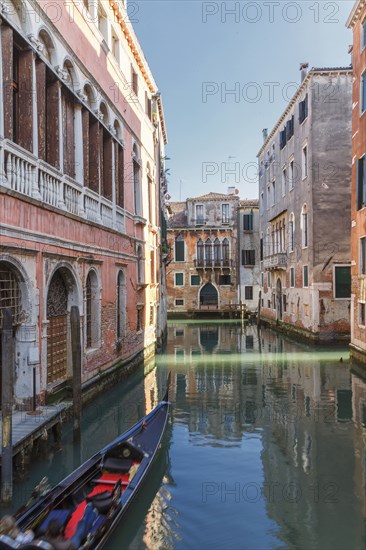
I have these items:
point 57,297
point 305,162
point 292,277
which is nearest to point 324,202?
point 305,162

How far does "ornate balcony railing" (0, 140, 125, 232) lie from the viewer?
19.3 feet

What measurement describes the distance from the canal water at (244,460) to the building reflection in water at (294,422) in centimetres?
2

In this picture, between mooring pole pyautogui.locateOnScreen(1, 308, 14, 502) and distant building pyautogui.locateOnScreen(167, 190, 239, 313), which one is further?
distant building pyautogui.locateOnScreen(167, 190, 239, 313)

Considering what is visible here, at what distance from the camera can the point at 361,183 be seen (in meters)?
12.6

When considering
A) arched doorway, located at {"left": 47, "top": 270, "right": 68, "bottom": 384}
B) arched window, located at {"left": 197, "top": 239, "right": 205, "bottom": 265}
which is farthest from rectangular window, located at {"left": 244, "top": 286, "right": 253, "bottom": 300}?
arched doorway, located at {"left": 47, "top": 270, "right": 68, "bottom": 384}

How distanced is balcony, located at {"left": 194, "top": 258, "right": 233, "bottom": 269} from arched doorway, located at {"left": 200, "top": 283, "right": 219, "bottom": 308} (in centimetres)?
122

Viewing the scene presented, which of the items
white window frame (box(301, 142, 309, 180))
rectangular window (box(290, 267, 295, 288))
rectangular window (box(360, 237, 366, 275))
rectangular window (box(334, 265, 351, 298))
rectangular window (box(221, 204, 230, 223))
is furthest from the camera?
rectangular window (box(221, 204, 230, 223))

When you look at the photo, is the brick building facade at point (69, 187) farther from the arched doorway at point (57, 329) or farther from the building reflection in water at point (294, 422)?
the building reflection in water at point (294, 422)

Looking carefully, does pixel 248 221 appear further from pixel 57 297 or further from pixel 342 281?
pixel 57 297

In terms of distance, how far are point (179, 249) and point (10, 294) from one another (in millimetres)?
25586

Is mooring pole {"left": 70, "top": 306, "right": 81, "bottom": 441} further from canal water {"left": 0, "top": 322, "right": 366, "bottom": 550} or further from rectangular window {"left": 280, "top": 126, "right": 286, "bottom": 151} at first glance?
rectangular window {"left": 280, "top": 126, "right": 286, "bottom": 151}

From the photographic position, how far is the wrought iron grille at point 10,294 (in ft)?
19.5

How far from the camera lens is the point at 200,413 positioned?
8383 millimetres

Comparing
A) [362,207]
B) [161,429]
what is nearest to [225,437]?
[161,429]
